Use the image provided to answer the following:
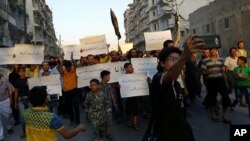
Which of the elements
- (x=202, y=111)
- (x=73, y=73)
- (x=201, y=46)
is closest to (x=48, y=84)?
(x=73, y=73)

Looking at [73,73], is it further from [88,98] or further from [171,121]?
[171,121]

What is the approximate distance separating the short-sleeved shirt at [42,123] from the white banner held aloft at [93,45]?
7.43 m

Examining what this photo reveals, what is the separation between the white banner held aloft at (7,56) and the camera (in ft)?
37.7

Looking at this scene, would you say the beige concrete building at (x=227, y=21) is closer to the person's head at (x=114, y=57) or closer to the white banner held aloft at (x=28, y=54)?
the person's head at (x=114, y=57)

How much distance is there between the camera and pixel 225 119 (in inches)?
375

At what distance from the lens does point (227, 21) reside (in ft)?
114

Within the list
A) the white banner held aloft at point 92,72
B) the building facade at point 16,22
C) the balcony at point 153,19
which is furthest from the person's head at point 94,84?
the balcony at point 153,19

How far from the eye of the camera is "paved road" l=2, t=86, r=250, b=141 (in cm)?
858

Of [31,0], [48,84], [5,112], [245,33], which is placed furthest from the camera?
[31,0]

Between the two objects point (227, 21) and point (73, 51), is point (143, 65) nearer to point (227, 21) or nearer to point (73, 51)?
point (73, 51)

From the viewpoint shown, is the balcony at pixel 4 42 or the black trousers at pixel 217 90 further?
the balcony at pixel 4 42

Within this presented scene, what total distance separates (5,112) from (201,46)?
7.20 m

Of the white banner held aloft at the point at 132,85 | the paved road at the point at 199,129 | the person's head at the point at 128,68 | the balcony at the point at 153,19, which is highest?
the balcony at the point at 153,19

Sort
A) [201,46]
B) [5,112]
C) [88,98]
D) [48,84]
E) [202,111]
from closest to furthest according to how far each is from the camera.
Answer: [201,46] < [88,98] < [5,112] < [48,84] < [202,111]
